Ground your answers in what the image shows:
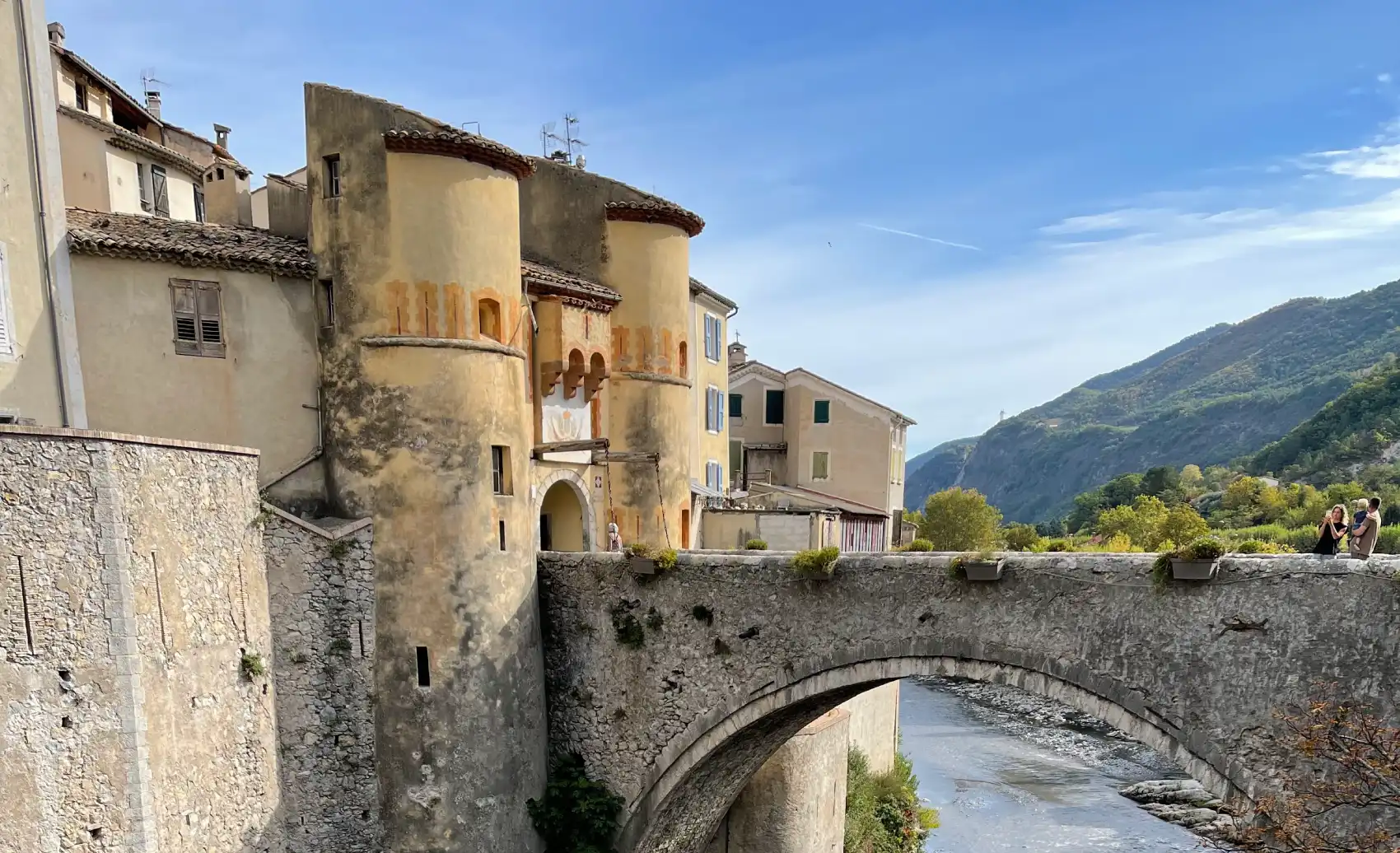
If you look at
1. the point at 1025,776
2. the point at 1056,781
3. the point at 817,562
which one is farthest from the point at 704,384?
the point at 1056,781

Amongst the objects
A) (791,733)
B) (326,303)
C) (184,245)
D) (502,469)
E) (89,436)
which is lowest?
(791,733)

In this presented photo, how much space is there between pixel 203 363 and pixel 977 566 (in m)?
13.6

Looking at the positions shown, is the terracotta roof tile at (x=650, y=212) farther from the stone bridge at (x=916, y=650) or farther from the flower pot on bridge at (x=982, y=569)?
the flower pot on bridge at (x=982, y=569)

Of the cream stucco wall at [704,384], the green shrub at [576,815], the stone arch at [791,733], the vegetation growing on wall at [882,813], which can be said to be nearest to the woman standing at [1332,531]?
the stone arch at [791,733]

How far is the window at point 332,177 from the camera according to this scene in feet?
49.6

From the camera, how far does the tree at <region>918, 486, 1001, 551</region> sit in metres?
51.9

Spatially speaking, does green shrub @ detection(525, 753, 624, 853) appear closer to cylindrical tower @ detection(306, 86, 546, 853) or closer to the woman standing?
cylindrical tower @ detection(306, 86, 546, 853)

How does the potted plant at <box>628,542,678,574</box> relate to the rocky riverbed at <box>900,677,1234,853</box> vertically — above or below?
above

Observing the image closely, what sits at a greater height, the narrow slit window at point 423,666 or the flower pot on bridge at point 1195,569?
the flower pot on bridge at point 1195,569

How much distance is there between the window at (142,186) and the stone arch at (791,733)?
18484 mm

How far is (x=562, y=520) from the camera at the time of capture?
795 inches

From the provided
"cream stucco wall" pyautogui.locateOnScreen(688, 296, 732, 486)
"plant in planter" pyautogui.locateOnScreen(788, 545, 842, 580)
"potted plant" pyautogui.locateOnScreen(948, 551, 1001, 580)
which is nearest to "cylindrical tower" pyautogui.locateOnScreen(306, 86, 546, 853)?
"plant in planter" pyautogui.locateOnScreen(788, 545, 842, 580)

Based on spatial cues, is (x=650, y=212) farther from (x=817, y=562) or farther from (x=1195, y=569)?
(x=1195, y=569)

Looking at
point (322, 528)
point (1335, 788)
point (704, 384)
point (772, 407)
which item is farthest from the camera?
point (772, 407)
